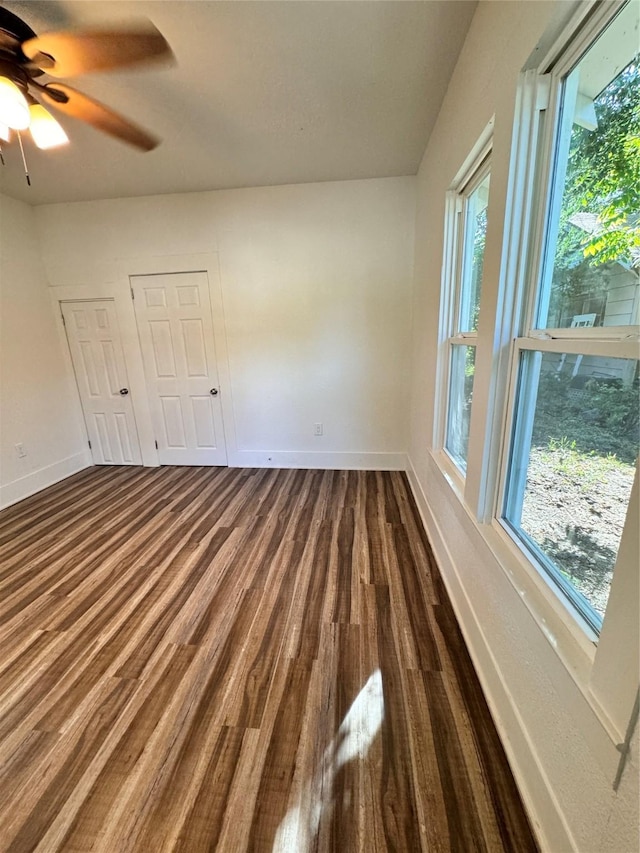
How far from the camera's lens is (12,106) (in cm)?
127

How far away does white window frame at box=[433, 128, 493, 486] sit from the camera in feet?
5.34

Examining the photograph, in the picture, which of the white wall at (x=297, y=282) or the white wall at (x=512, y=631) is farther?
the white wall at (x=297, y=282)

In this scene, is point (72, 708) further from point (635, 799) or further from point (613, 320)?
point (613, 320)

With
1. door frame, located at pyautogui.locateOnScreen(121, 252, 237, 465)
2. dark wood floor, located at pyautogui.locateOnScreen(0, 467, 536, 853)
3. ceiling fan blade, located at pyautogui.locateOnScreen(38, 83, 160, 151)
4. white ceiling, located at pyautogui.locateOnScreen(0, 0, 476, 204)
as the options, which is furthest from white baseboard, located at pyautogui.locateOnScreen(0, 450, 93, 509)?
ceiling fan blade, located at pyautogui.locateOnScreen(38, 83, 160, 151)

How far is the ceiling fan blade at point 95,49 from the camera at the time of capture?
1.28 metres

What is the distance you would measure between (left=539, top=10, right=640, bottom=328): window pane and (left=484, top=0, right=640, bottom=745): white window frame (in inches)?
1.5

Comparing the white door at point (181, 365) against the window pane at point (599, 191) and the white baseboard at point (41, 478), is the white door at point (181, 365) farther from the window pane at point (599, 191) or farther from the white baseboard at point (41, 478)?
the window pane at point (599, 191)

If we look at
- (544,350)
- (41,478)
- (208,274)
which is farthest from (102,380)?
(544,350)

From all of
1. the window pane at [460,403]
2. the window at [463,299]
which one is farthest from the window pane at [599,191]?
the window pane at [460,403]

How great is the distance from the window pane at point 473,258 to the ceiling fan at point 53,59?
5.21 feet

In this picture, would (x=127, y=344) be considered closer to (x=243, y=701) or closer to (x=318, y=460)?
(x=318, y=460)

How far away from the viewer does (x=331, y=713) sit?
1.17 m

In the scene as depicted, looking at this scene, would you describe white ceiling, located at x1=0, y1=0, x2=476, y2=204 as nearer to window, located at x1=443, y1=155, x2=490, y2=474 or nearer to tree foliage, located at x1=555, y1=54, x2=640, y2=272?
window, located at x1=443, y1=155, x2=490, y2=474

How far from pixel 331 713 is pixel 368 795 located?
247 millimetres
